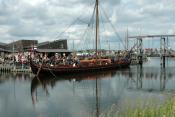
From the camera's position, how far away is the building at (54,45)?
348 feet

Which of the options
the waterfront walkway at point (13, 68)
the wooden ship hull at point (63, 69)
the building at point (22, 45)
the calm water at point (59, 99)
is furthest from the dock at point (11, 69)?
the building at point (22, 45)

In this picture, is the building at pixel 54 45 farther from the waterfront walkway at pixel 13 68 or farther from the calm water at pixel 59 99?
the calm water at pixel 59 99

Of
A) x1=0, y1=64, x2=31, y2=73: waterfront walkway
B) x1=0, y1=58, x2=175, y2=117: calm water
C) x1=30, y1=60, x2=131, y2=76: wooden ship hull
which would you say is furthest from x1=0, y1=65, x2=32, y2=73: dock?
x1=0, y1=58, x2=175, y2=117: calm water

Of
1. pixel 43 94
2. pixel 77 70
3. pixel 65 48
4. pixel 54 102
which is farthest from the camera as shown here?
pixel 65 48

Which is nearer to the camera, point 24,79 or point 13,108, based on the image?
point 13,108

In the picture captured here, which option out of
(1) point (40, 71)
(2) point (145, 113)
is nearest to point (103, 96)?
(2) point (145, 113)

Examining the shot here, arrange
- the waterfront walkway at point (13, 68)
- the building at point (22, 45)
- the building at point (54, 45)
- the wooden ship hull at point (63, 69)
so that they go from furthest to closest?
the building at point (22, 45) < the building at point (54, 45) < the waterfront walkway at point (13, 68) < the wooden ship hull at point (63, 69)

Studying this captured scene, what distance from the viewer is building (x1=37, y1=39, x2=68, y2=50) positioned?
4171 inches

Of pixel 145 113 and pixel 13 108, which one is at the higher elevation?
pixel 145 113

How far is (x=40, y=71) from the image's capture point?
63.2 meters

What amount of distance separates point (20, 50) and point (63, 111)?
77.7 metres

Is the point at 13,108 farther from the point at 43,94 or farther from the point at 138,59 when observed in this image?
the point at 138,59

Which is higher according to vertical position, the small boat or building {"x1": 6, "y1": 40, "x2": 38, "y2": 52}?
building {"x1": 6, "y1": 40, "x2": 38, "y2": 52}

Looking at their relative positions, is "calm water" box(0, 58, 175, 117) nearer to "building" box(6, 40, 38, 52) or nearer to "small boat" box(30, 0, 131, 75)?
"small boat" box(30, 0, 131, 75)
